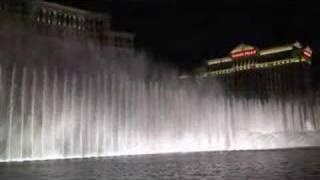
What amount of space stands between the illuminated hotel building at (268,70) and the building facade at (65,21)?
87.5ft

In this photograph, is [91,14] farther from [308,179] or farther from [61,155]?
[308,179]

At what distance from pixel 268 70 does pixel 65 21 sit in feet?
198

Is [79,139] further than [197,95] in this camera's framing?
No

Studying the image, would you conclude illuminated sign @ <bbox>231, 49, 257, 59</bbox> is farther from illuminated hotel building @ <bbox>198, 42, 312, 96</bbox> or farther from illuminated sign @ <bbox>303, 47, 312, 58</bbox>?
illuminated sign @ <bbox>303, 47, 312, 58</bbox>

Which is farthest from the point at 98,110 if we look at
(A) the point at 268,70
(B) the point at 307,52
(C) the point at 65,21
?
(B) the point at 307,52

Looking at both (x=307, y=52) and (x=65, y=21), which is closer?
(x=65, y=21)

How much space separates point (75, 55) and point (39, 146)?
1569 centimetres

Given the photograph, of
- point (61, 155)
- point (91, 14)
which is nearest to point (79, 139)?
point (61, 155)

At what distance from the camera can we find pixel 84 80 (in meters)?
45.9

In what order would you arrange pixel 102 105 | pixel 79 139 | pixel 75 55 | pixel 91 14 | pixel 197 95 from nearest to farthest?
pixel 79 139 → pixel 102 105 → pixel 75 55 → pixel 197 95 → pixel 91 14

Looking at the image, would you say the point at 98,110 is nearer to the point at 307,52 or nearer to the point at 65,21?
the point at 65,21

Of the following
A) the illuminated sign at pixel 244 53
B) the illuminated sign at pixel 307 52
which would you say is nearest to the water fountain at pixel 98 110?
the illuminated sign at pixel 307 52

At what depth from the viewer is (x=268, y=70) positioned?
5738 inches

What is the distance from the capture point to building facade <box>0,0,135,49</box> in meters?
100
